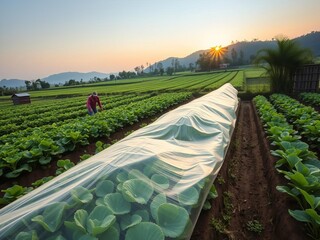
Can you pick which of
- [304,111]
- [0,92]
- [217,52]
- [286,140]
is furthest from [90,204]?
[217,52]

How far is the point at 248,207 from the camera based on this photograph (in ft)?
13.4

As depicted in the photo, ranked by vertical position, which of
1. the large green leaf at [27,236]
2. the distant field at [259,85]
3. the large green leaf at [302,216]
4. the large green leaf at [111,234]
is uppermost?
the large green leaf at [27,236]

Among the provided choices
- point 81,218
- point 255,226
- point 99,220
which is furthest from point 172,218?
point 255,226

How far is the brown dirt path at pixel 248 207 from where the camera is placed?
9.62 ft

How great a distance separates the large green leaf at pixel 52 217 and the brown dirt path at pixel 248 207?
158 cm

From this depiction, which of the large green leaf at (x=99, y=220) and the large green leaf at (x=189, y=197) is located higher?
the large green leaf at (x=99, y=220)

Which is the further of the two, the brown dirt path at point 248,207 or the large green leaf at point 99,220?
the brown dirt path at point 248,207

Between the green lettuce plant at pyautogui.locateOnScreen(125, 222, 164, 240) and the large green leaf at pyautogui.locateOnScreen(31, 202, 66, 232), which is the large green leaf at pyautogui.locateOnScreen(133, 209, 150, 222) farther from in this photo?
the large green leaf at pyautogui.locateOnScreen(31, 202, 66, 232)

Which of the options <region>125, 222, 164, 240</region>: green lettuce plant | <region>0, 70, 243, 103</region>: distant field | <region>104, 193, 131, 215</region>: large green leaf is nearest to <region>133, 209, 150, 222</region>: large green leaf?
<region>104, 193, 131, 215</region>: large green leaf

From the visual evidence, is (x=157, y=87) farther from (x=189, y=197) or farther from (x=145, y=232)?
(x=145, y=232)

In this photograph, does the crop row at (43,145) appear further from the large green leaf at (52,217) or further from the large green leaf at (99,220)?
the large green leaf at (99,220)

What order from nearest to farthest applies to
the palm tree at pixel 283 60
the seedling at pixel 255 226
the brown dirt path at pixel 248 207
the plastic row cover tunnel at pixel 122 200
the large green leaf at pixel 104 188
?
the plastic row cover tunnel at pixel 122 200, the large green leaf at pixel 104 188, the brown dirt path at pixel 248 207, the seedling at pixel 255 226, the palm tree at pixel 283 60

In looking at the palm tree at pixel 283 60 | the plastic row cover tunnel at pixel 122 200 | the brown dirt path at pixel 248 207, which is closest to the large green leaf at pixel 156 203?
the plastic row cover tunnel at pixel 122 200

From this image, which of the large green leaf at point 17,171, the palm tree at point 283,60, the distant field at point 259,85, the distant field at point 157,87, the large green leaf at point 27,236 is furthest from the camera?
the distant field at point 157,87
